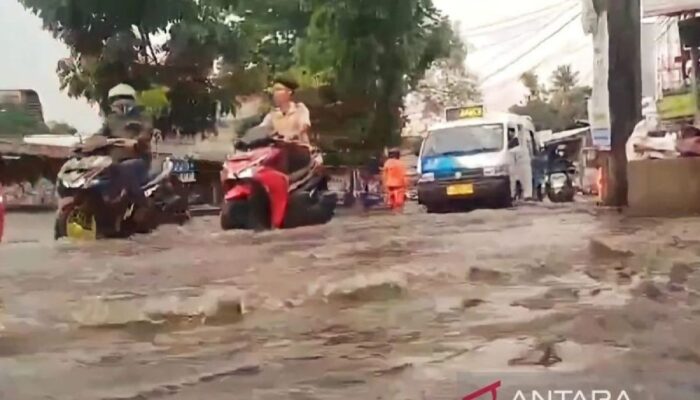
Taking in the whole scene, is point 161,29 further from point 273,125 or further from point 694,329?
point 694,329

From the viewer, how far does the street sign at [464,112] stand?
1.66 meters

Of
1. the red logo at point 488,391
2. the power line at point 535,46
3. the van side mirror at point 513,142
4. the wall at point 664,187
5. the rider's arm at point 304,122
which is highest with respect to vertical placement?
the power line at point 535,46

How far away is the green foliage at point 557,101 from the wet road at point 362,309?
17 cm

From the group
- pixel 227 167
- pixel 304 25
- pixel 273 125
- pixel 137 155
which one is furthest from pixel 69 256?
pixel 304 25

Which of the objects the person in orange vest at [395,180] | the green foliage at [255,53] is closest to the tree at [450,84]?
the green foliage at [255,53]

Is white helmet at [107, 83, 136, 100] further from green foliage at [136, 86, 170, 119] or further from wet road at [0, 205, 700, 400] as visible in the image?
wet road at [0, 205, 700, 400]

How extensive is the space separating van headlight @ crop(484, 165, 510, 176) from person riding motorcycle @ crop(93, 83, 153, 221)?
66cm

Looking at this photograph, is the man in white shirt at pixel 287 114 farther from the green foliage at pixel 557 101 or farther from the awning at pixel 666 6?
the awning at pixel 666 6

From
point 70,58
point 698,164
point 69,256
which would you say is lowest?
point 69,256

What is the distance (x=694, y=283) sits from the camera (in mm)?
1592

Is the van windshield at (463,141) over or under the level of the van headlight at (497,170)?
over

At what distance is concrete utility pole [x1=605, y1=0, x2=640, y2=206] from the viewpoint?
1.65 m

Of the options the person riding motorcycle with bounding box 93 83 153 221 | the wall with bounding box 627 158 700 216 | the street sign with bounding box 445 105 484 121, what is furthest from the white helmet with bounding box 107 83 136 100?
the wall with bounding box 627 158 700 216

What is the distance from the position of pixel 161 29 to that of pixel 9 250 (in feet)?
1.74
